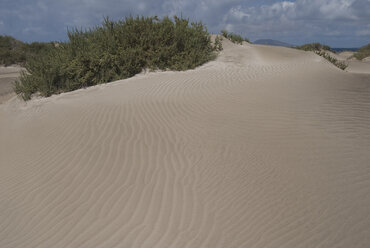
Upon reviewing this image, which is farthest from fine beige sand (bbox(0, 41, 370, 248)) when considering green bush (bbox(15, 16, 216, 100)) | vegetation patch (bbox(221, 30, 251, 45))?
vegetation patch (bbox(221, 30, 251, 45))

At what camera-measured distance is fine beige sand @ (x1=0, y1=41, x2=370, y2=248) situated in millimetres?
2803

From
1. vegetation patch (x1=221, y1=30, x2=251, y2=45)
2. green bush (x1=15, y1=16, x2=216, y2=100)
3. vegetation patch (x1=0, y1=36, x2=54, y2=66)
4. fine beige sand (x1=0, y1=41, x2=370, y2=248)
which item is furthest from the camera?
vegetation patch (x1=0, y1=36, x2=54, y2=66)

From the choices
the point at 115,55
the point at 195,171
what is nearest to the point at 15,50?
the point at 115,55

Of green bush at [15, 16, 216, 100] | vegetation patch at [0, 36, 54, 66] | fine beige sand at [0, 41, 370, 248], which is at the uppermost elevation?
vegetation patch at [0, 36, 54, 66]

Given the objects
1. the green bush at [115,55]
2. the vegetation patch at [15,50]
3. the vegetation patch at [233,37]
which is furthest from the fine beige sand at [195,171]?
the vegetation patch at [15,50]

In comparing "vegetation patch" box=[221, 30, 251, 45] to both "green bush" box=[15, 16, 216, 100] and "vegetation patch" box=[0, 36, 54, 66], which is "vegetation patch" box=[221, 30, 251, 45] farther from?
"vegetation patch" box=[0, 36, 54, 66]

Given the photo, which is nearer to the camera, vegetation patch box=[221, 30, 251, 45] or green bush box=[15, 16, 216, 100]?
green bush box=[15, 16, 216, 100]

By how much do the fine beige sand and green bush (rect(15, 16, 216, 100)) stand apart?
2396mm

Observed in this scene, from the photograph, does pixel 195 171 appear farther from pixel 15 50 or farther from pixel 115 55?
pixel 15 50

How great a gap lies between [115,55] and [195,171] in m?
6.78

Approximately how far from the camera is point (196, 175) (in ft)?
11.9

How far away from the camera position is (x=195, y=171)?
3705mm

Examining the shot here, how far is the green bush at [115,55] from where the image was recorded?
8734 millimetres

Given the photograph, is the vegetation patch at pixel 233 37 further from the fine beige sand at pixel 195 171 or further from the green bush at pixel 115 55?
the fine beige sand at pixel 195 171
